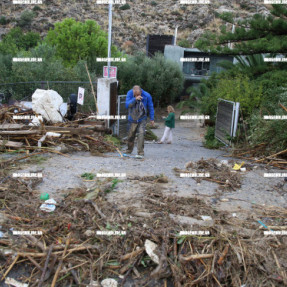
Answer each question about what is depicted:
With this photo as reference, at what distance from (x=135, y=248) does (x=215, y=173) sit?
315 centimetres

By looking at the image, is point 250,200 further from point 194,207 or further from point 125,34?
point 125,34

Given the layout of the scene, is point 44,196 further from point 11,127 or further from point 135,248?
point 11,127

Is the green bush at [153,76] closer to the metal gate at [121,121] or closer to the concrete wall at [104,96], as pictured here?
the metal gate at [121,121]

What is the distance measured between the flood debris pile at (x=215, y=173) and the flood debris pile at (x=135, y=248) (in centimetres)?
141

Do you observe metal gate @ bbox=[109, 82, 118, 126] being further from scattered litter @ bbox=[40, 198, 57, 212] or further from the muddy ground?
scattered litter @ bbox=[40, 198, 57, 212]

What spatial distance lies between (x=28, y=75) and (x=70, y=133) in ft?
39.8

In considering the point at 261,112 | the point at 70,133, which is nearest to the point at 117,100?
the point at 70,133

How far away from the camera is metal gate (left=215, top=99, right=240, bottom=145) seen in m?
10.8

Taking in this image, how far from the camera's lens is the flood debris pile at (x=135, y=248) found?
3.50 metres

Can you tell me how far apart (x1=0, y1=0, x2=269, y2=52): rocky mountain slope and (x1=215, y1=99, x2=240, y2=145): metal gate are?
35.6 meters

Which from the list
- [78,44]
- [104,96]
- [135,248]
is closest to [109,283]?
[135,248]

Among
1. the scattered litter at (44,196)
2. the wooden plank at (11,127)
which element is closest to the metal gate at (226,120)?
the wooden plank at (11,127)

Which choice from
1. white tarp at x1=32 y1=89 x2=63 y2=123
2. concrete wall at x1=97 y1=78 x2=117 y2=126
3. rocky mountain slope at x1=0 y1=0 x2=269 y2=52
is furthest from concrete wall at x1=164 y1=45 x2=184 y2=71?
white tarp at x1=32 y1=89 x2=63 y2=123

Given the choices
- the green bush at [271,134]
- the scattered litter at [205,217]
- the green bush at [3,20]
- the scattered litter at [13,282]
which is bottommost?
the scattered litter at [13,282]
